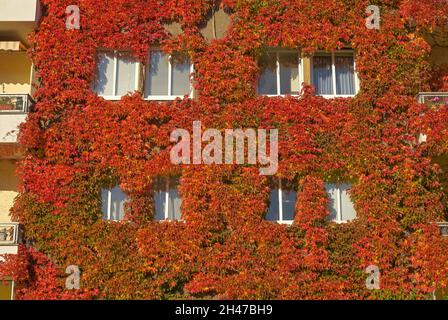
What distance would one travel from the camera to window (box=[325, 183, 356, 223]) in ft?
68.7

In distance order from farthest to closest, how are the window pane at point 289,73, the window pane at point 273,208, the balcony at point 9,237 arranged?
1. the window pane at point 289,73
2. the window pane at point 273,208
3. the balcony at point 9,237

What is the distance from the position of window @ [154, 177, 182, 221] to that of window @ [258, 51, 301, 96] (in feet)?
15.5

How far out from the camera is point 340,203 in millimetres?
21094

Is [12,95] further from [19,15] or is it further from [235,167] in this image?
[235,167]

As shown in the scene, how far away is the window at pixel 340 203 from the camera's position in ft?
68.7

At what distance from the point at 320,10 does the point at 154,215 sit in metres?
9.57

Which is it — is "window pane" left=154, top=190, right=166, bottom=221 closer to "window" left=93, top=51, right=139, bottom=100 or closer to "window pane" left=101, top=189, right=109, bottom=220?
"window pane" left=101, top=189, right=109, bottom=220

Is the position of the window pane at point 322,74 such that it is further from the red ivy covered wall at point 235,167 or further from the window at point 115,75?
the window at point 115,75

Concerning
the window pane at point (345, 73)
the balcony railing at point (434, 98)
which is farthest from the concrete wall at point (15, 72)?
the balcony railing at point (434, 98)

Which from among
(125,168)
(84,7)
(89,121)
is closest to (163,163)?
(125,168)

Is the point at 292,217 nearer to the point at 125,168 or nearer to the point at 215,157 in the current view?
the point at 215,157

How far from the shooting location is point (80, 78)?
2194 centimetres

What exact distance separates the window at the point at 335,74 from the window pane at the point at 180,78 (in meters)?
4.60

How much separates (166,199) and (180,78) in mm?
4552
